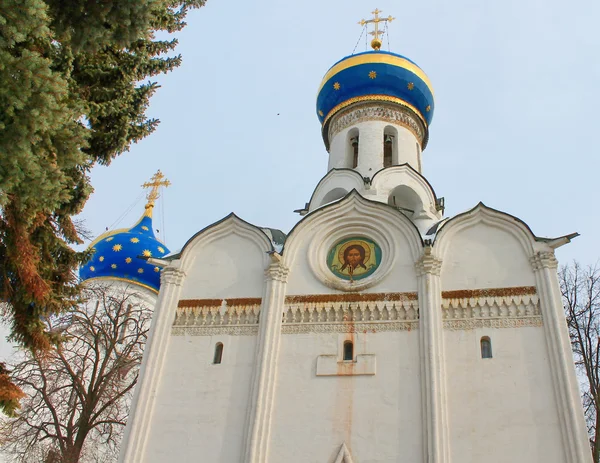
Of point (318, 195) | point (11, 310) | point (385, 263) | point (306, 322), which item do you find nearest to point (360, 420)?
point (306, 322)

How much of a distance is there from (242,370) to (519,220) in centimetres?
509

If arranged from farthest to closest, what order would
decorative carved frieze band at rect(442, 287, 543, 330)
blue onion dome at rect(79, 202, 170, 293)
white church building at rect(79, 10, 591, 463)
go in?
blue onion dome at rect(79, 202, 170, 293), decorative carved frieze band at rect(442, 287, 543, 330), white church building at rect(79, 10, 591, 463)

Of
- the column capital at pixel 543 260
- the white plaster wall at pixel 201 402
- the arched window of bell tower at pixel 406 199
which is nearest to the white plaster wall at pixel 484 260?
the column capital at pixel 543 260

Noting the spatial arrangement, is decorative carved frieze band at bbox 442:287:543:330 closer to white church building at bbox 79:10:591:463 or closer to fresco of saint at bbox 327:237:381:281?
white church building at bbox 79:10:591:463

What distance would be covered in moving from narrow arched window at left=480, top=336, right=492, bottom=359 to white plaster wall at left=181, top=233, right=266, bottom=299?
11.6 feet

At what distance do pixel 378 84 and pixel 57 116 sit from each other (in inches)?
412

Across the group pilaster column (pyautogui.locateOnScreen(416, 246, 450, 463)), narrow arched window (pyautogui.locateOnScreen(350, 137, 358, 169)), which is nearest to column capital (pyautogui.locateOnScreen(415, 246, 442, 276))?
pilaster column (pyautogui.locateOnScreen(416, 246, 450, 463))

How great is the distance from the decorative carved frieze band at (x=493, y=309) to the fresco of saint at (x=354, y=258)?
141 centimetres

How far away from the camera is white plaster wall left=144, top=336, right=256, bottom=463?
27.3 feet

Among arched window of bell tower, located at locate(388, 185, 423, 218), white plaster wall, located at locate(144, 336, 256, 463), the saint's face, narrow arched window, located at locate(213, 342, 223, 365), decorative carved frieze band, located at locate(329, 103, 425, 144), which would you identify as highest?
decorative carved frieze band, located at locate(329, 103, 425, 144)

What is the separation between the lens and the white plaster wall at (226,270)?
977cm

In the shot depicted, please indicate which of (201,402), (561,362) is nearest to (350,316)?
(201,402)

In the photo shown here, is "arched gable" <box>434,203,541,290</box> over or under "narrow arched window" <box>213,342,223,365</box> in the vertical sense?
over

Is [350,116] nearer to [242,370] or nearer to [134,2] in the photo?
[242,370]
